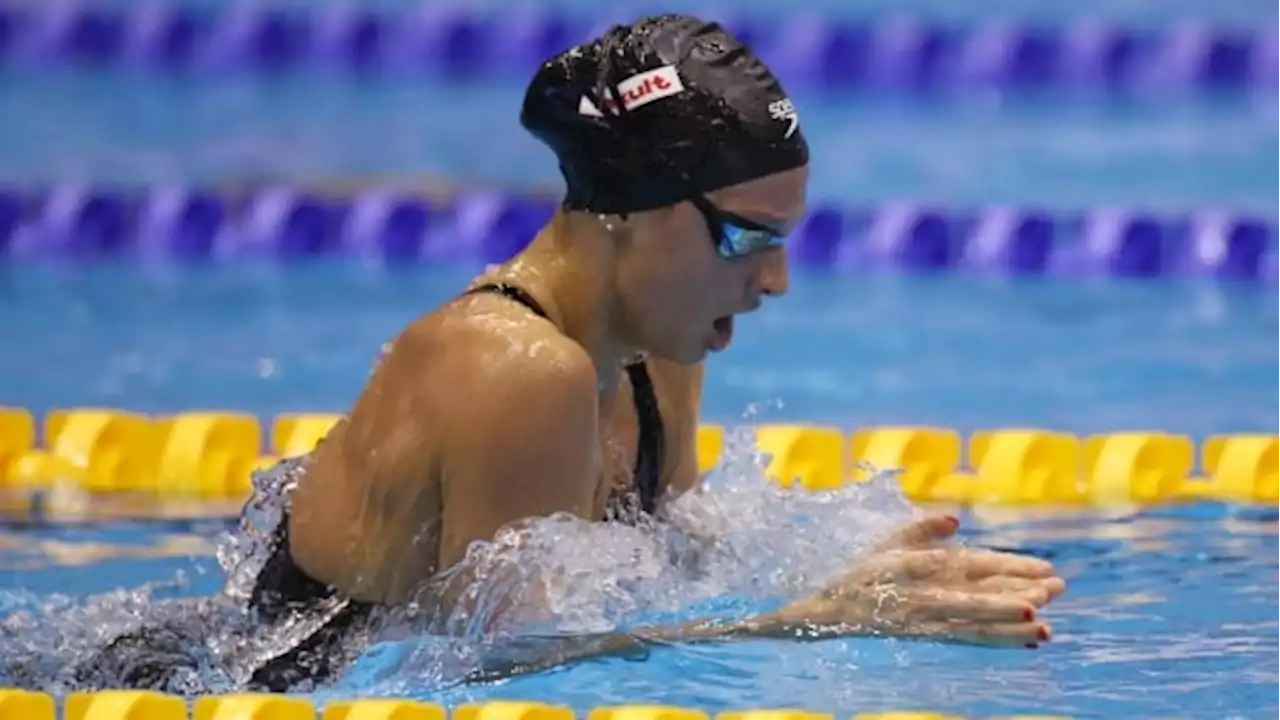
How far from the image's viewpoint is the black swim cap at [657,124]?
300 cm

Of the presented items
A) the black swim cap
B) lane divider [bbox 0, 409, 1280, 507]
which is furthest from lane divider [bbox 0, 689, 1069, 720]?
lane divider [bbox 0, 409, 1280, 507]

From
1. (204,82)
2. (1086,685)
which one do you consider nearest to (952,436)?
(1086,685)

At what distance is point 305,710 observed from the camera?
3012 millimetres

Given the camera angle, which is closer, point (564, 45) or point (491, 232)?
point (491, 232)

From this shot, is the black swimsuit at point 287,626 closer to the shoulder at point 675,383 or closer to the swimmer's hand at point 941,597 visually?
the shoulder at point 675,383

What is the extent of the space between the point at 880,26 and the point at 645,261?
276 inches

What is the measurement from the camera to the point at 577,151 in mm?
3039

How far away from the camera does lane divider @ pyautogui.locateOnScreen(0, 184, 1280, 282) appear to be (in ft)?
Answer: 23.0

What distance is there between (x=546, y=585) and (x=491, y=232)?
4353mm

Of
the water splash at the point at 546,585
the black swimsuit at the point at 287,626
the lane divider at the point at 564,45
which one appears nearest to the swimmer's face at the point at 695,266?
the black swimsuit at the point at 287,626

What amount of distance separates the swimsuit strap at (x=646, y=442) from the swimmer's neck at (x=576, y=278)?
0.80 ft

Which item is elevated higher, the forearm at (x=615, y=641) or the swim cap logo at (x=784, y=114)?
the swim cap logo at (x=784, y=114)

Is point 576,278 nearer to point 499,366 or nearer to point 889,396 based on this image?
point 499,366

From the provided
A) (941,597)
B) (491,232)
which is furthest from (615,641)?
(491,232)
